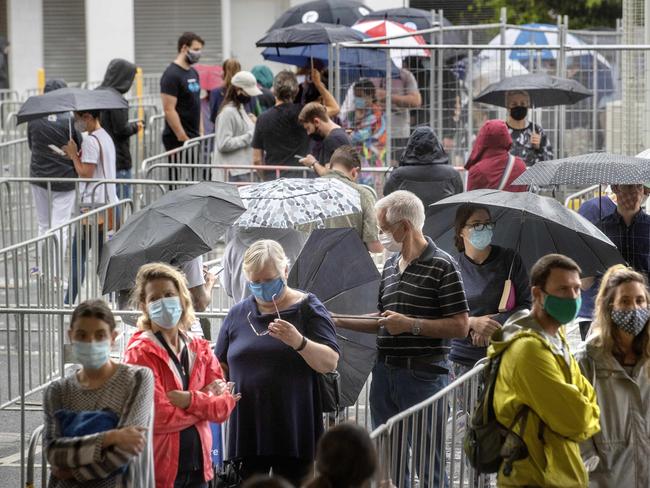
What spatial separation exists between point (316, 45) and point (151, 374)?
12341 mm

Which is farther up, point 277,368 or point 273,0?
point 273,0

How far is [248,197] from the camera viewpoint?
9.20 meters

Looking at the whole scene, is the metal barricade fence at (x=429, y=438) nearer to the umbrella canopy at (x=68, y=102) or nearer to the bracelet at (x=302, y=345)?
the bracelet at (x=302, y=345)

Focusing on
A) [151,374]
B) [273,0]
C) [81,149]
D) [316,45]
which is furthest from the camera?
[273,0]

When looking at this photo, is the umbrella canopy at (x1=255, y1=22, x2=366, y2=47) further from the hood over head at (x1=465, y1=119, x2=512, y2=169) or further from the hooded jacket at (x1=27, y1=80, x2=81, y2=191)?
the hood over head at (x1=465, y1=119, x2=512, y2=169)

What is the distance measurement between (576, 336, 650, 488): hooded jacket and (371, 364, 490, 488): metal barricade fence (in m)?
0.60

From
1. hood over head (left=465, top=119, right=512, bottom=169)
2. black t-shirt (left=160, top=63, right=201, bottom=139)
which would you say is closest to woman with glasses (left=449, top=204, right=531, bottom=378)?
hood over head (left=465, top=119, right=512, bottom=169)

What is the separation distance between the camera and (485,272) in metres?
8.21

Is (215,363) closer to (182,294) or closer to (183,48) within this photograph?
(182,294)

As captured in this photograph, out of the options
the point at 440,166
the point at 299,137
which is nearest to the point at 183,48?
the point at 299,137

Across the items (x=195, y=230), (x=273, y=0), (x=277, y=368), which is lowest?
(x=277, y=368)

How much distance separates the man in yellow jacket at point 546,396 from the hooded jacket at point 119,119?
29.6ft

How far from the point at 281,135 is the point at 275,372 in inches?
289

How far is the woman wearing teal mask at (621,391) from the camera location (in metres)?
6.63
